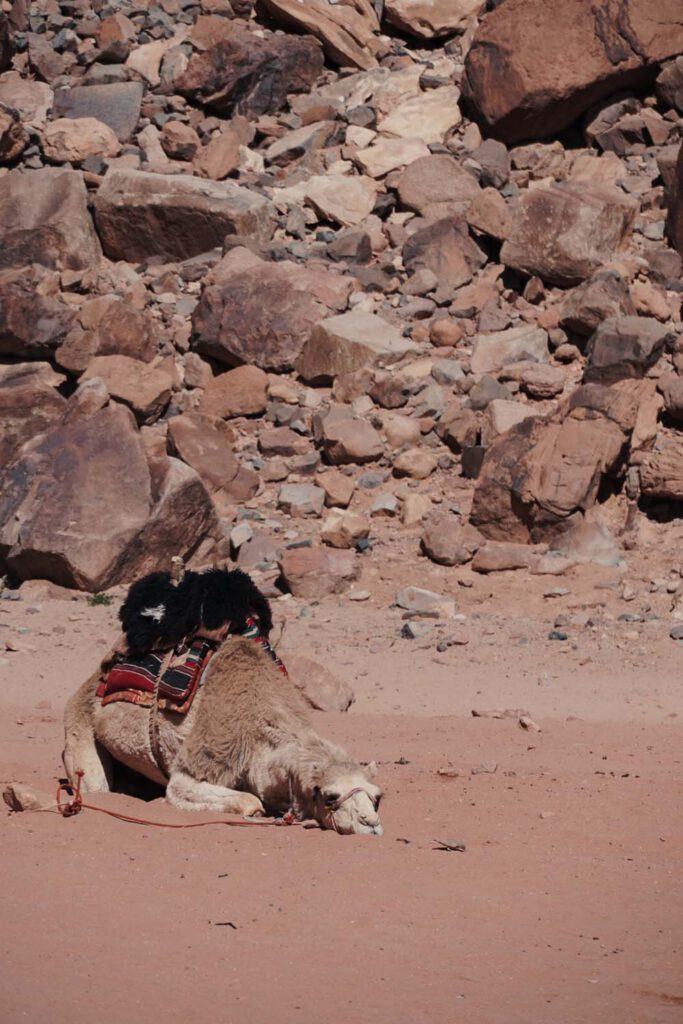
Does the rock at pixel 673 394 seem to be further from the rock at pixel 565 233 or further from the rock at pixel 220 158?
the rock at pixel 220 158

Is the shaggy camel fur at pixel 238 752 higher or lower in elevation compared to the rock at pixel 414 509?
higher

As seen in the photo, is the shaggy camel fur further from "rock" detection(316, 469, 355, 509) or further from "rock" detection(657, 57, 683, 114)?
"rock" detection(657, 57, 683, 114)

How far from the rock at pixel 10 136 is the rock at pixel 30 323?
201 inches

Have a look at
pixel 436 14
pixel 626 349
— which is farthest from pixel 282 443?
pixel 436 14

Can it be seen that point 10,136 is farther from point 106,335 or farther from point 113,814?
point 113,814

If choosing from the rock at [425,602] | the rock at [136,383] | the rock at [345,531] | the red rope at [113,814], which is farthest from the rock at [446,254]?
the red rope at [113,814]

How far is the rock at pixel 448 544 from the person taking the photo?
12961mm

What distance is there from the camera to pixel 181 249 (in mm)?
19438

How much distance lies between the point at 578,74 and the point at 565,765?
588 inches

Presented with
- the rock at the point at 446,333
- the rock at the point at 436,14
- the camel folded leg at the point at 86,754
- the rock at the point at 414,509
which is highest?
the camel folded leg at the point at 86,754

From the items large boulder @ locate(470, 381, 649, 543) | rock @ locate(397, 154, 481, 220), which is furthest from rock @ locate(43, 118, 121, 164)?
large boulder @ locate(470, 381, 649, 543)

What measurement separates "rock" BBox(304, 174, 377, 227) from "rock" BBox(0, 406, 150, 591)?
6967mm

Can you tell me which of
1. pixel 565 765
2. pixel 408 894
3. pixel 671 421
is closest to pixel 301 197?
pixel 671 421

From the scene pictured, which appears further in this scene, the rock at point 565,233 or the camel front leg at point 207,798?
the rock at point 565,233
